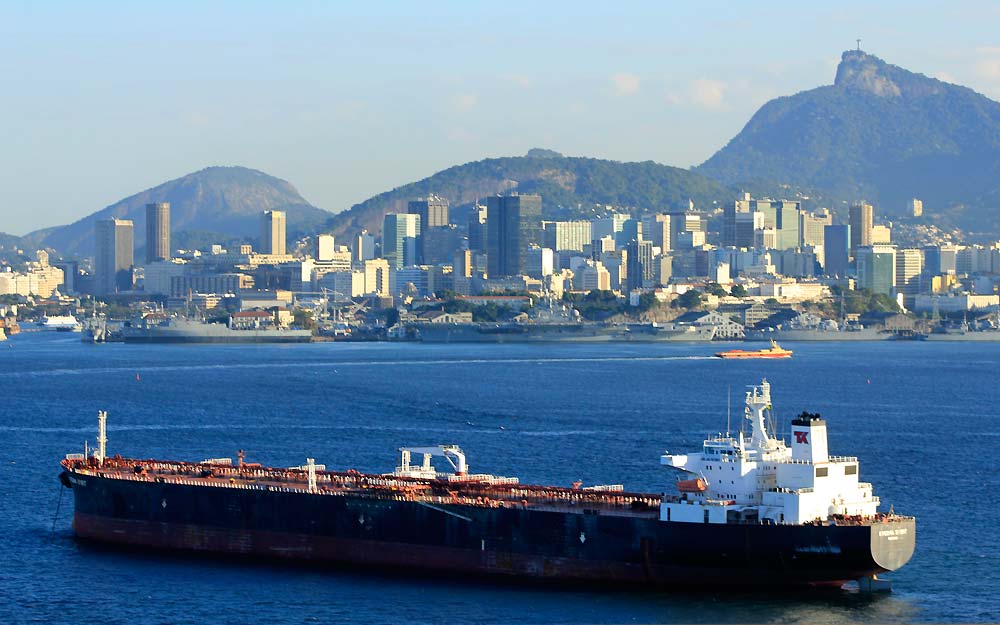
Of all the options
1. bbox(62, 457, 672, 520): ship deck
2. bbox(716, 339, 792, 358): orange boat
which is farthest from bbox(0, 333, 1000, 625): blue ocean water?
bbox(716, 339, 792, 358): orange boat

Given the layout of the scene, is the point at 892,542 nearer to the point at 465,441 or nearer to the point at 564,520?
the point at 564,520

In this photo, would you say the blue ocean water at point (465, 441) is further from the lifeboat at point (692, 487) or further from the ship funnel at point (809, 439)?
the ship funnel at point (809, 439)

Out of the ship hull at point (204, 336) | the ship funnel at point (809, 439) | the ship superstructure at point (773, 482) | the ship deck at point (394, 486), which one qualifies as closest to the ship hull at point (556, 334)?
the ship hull at point (204, 336)

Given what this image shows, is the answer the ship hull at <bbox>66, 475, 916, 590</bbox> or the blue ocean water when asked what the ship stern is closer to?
the ship hull at <bbox>66, 475, 916, 590</bbox>

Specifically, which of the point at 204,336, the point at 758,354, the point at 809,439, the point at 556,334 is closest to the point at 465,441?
the point at 809,439

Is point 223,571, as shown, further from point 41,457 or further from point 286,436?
point 286,436

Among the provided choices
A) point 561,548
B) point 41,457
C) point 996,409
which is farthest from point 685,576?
point 996,409

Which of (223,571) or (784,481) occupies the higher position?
(784,481)
